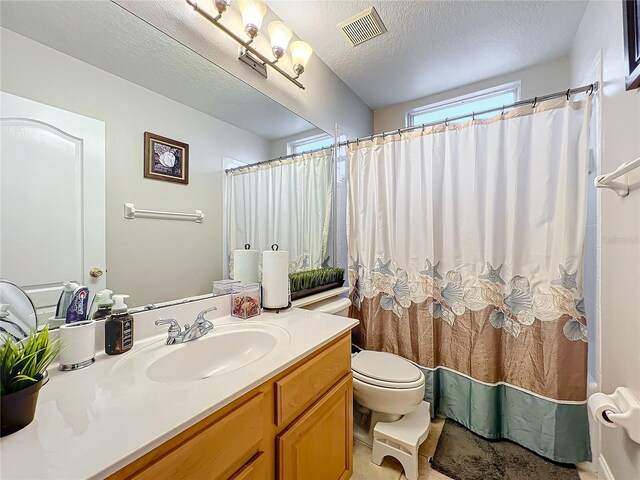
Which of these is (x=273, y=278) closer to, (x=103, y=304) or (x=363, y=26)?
(x=103, y=304)

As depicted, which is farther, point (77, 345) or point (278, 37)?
point (278, 37)

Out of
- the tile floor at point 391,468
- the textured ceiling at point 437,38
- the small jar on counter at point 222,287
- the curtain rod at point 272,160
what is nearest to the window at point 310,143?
the curtain rod at point 272,160

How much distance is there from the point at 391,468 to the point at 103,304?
5.03 ft

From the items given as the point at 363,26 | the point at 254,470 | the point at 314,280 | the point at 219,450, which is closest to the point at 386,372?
the point at 314,280

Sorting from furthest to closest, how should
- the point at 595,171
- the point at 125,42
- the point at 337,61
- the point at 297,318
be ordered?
the point at 337,61 < the point at 595,171 < the point at 297,318 < the point at 125,42

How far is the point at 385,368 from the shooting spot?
1472 mm

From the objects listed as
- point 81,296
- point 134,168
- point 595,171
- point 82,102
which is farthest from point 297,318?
point 595,171

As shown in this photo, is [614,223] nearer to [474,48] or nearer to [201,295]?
[474,48]

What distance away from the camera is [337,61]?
1981mm

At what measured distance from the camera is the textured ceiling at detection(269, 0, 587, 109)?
1.52 m

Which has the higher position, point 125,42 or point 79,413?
point 125,42

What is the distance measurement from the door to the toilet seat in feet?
4.15

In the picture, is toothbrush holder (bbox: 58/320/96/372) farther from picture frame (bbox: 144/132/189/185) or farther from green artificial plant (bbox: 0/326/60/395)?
picture frame (bbox: 144/132/189/185)

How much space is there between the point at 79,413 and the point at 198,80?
126cm
